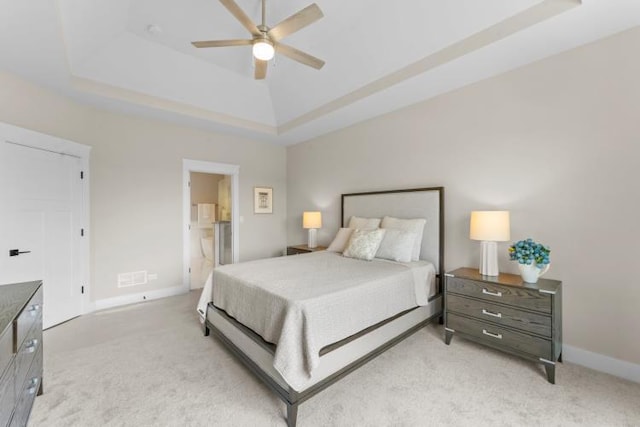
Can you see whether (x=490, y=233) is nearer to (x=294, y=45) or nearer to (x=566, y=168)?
(x=566, y=168)

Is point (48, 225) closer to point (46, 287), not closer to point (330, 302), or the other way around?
point (46, 287)

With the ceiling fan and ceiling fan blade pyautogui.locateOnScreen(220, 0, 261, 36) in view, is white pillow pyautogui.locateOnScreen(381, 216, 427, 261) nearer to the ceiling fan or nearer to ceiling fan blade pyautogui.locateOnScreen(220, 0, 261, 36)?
the ceiling fan

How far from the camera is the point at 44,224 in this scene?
306 cm

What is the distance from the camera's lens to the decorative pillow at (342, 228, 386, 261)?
3.26 metres

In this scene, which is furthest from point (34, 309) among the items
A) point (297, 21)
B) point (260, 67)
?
point (297, 21)

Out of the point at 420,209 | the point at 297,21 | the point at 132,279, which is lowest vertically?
the point at 132,279

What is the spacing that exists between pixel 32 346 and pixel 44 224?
205 centimetres

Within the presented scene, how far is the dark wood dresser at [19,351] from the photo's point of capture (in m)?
1.23

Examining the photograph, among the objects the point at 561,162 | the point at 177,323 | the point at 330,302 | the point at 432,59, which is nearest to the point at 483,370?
the point at 330,302

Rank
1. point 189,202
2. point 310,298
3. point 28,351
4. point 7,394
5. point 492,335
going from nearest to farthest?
point 7,394 < point 28,351 < point 310,298 < point 492,335 < point 189,202

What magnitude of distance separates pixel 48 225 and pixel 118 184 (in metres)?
0.96

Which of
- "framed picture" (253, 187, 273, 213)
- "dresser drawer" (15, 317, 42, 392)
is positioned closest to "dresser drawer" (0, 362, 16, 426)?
"dresser drawer" (15, 317, 42, 392)

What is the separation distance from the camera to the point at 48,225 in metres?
3.10

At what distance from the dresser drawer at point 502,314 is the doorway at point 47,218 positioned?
4487 mm
